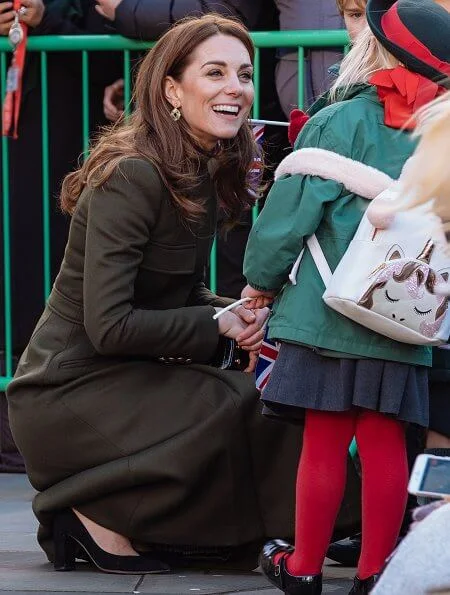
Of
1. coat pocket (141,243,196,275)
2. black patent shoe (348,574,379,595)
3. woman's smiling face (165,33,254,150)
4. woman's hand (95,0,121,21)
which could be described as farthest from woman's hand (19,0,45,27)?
black patent shoe (348,574,379,595)

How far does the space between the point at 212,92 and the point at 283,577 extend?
1.39 meters

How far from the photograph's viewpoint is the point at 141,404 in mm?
4043

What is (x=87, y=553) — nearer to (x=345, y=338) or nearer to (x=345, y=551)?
(x=345, y=551)

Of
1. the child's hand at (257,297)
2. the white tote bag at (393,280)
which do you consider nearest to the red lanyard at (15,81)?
the child's hand at (257,297)

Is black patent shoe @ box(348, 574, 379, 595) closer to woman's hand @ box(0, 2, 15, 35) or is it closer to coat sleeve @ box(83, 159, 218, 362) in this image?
coat sleeve @ box(83, 159, 218, 362)

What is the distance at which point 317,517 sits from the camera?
3537 millimetres

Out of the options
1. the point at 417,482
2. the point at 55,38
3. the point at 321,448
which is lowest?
the point at 321,448

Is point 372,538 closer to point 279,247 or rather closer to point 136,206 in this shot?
point 279,247

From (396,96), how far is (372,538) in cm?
106

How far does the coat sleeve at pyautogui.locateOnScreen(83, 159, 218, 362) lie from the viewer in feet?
12.8

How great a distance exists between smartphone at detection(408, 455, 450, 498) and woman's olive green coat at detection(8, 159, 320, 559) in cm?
181

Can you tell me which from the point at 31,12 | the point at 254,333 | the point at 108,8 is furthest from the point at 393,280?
the point at 31,12

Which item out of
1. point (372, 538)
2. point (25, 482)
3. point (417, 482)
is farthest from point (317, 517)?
point (25, 482)

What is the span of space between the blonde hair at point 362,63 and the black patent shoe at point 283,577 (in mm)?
1138
